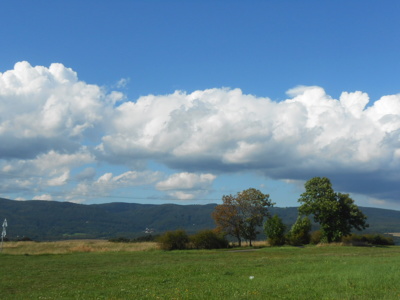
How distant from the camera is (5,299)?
1936cm

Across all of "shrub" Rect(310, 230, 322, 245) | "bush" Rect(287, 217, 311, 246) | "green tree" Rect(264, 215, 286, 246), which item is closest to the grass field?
"green tree" Rect(264, 215, 286, 246)

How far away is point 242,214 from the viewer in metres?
77.1

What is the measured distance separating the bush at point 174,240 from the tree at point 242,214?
813 centimetres

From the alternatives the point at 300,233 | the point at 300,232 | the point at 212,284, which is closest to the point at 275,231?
the point at 300,233

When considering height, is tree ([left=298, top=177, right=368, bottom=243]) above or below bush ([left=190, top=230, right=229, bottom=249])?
above

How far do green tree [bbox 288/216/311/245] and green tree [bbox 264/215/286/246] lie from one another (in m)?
2.84

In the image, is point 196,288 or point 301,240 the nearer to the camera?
point 196,288

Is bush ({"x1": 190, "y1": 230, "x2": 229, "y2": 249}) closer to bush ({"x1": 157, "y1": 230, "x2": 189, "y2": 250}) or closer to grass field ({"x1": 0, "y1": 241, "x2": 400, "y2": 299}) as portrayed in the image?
bush ({"x1": 157, "y1": 230, "x2": 189, "y2": 250})

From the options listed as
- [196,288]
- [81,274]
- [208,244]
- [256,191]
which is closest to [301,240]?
[256,191]

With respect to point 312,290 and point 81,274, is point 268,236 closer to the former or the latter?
point 81,274

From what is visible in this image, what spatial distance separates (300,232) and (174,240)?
79.7 ft

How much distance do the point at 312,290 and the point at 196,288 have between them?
19.1ft

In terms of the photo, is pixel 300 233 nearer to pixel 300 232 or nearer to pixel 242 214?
pixel 300 232

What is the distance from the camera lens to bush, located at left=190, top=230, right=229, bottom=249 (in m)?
71.4
